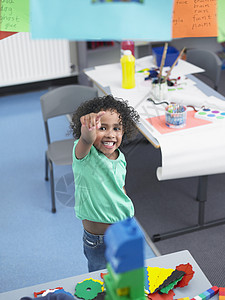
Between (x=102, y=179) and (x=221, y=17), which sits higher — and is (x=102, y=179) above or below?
below

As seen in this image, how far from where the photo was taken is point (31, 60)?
159 inches

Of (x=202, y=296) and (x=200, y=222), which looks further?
(x=200, y=222)

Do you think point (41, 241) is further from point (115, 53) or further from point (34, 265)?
point (115, 53)

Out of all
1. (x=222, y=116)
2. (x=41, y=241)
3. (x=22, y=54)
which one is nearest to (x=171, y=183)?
(x=222, y=116)

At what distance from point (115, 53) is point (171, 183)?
211cm

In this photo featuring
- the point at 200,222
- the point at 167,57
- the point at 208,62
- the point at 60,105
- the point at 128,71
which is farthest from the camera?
the point at 208,62

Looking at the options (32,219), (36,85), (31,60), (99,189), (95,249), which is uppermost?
(99,189)

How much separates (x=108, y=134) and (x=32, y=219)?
1303 millimetres

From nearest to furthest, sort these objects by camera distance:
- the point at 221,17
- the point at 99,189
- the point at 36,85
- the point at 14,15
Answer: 1. the point at 221,17
2. the point at 14,15
3. the point at 99,189
4. the point at 36,85

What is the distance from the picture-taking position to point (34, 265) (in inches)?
86.0

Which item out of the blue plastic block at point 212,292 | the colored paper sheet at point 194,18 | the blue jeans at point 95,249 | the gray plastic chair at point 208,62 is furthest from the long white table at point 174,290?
the gray plastic chair at point 208,62

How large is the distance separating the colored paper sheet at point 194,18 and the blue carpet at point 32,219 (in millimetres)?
1260

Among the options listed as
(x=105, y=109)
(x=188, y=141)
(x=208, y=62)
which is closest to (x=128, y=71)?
(x=188, y=141)

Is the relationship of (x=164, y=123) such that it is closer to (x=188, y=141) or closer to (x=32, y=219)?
(x=188, y=141)
